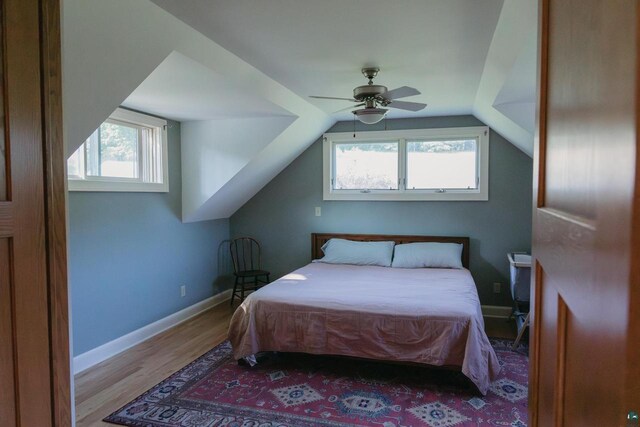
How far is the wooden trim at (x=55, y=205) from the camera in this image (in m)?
1.08

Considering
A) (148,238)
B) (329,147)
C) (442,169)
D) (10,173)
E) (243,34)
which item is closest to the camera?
(10,173)

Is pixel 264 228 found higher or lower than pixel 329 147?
lower

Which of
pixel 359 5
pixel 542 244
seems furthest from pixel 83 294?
pixel 542 244

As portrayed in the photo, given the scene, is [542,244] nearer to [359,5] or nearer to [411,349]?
[359,5]

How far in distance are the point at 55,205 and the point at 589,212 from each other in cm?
123

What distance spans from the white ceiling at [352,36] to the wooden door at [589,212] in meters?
1.33

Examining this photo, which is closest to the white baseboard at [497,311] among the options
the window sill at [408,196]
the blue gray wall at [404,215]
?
the blue gray wall at [404,215]

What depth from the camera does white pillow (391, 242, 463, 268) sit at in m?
4.18

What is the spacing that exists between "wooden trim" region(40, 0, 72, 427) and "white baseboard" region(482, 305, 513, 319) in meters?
4.19

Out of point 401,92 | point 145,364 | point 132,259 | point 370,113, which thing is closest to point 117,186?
point 132,259

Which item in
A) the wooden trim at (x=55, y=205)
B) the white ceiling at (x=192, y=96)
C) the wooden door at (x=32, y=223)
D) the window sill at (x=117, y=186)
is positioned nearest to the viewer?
the wooden door at (x=32, y=223)

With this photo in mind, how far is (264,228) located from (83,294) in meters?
2.40

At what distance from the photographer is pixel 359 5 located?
1.96m

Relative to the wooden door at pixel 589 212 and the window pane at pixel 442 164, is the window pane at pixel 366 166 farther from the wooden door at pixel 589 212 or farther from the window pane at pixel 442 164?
the wooden door at pixel 589 212
